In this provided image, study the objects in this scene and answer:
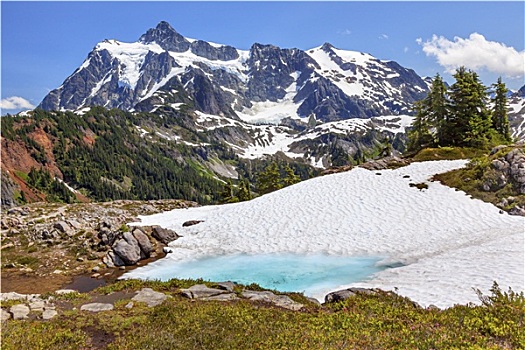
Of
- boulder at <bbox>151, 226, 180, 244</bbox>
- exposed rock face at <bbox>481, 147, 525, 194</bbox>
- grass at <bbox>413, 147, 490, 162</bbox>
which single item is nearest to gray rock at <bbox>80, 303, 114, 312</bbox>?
boulder at <bbox>151, 226, 180, 244</bbox>

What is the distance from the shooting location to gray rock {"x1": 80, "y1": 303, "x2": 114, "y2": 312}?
1298cm

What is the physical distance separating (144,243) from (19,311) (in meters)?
13.8

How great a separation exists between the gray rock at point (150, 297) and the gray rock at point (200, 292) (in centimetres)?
98

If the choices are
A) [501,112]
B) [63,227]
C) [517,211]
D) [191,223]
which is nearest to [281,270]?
[191,223]

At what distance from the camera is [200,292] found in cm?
1510

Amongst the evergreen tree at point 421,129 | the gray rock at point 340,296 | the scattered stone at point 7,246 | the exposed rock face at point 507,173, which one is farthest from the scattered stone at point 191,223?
the evergreen tree at point 421,129

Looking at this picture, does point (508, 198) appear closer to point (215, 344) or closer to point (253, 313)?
point (253, 313)

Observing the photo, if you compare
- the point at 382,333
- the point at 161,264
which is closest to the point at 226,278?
the point at 161,264

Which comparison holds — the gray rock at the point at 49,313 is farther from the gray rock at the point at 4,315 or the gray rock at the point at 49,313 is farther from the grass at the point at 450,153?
the grass at the point at 450,153

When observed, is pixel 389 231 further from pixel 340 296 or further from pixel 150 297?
pixel 150 297

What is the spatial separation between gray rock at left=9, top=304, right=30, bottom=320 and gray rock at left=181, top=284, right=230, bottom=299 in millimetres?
6001

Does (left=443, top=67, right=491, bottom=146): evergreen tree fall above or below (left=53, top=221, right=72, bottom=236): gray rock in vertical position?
above

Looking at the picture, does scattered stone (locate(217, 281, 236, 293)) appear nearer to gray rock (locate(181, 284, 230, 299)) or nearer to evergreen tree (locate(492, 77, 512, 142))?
gray rock (locate(181, 284, 230, 299))

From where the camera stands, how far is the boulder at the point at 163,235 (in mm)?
28156
